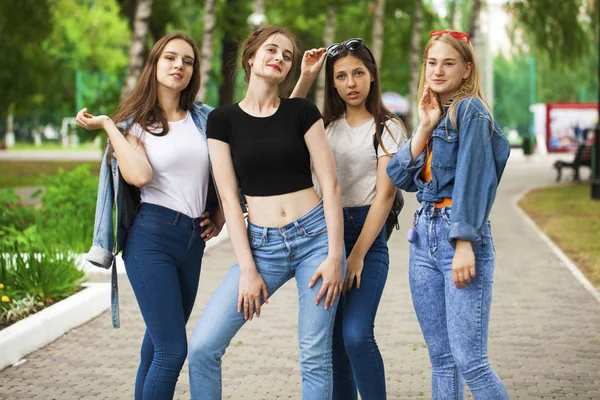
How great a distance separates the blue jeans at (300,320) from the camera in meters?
4.36

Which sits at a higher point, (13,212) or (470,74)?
(470,74)

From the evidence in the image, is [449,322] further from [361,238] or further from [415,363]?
[415,363]

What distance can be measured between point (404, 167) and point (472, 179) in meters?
0.37

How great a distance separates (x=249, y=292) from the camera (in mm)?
4371

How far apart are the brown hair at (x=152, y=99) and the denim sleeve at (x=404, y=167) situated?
106 centimetres

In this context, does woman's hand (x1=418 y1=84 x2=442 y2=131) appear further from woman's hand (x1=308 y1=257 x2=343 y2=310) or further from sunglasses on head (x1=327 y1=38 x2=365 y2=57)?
woman's hand (x1=308 y1=257 x2=343 y2=310)

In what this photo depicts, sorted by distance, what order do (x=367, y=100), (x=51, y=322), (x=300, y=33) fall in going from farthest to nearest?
(x=300, y=33) → (x=51, y=322) → (x=367, y=100)

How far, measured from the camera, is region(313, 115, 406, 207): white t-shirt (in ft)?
15.8

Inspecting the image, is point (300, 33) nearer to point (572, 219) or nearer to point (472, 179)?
point (572, 219)

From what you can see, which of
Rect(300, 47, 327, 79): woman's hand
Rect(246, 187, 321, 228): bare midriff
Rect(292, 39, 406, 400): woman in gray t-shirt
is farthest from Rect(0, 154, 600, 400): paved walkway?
Rect(300, 47, 327, 79): woman's hand

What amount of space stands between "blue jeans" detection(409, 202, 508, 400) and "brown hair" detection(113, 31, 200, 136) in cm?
127

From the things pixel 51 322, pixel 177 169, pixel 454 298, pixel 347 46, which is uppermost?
pixel 347 46

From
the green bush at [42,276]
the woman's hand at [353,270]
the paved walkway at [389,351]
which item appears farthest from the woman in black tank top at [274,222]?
the green bush at [42,276]

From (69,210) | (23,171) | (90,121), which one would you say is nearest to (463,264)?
(90,121)
